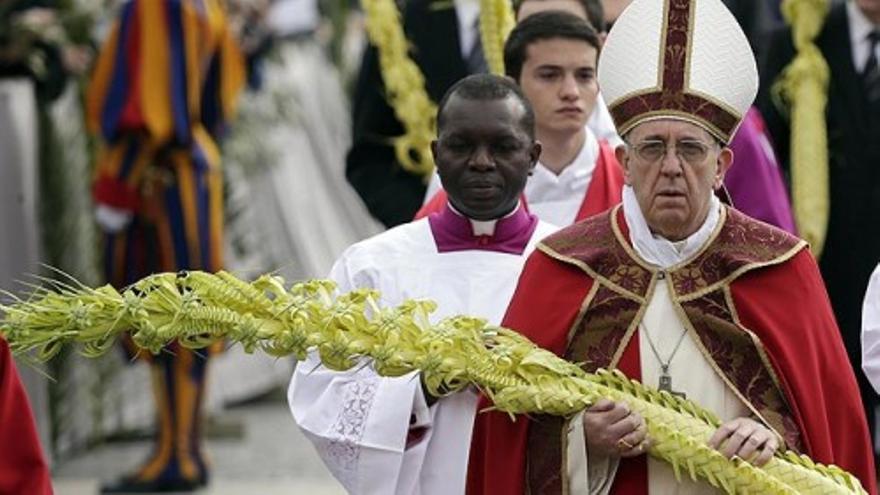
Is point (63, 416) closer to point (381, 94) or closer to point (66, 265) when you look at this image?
point (66, 265)

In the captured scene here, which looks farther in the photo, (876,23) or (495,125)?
(876,23)

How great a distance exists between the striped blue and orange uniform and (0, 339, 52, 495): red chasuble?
620 centimetres

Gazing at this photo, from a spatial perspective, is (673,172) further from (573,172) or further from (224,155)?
(224,155)

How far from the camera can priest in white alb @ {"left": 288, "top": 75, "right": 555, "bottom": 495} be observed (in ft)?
25.8

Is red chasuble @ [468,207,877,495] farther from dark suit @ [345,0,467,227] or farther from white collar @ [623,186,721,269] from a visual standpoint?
dark suit @ [345,0,467,227]

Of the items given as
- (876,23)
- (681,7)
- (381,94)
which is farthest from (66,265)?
(681,7)

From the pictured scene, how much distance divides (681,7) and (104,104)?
6.30m

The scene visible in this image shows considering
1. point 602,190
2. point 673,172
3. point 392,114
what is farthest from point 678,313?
point 392,114

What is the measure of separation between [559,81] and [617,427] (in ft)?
6.53

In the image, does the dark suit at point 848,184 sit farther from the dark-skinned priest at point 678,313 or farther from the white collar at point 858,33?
the dark-skinned priest at point 678,313

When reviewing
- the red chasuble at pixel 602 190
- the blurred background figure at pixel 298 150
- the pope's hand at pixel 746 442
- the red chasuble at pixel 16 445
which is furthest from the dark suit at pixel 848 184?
the blurred background figure at pixel 298 150

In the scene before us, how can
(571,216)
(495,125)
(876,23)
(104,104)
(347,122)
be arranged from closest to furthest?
(495,125) → (571,216) → (876,23) → (104,104) → (347,122)

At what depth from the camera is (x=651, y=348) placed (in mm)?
7117

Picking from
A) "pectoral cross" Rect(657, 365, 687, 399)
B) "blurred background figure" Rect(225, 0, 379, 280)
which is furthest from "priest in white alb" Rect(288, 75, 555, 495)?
"blurred background figure" Rect(225, 0, 379, 280)
